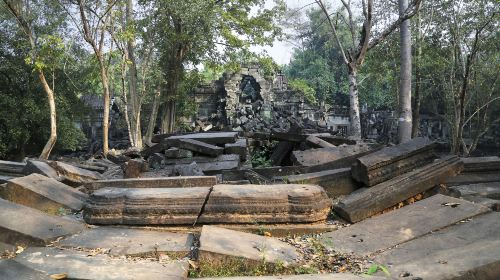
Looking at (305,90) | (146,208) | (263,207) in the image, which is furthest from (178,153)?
(305,90)

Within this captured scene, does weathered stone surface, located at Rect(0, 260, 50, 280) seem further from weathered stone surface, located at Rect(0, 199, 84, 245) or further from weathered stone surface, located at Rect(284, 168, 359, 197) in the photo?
weathered stone surface, located at Rect(284, 168, 359, 197)

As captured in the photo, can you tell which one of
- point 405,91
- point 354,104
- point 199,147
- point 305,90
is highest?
point 305,90

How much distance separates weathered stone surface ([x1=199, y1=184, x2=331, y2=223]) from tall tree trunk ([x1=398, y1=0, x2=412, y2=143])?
21.5ft

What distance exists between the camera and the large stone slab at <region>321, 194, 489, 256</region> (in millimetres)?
2998

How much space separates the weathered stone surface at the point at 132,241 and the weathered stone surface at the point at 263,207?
0.33m

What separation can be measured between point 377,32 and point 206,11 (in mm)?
8056

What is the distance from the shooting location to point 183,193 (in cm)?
332

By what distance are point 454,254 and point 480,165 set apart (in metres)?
2.20

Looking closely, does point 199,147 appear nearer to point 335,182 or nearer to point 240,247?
point 335,182

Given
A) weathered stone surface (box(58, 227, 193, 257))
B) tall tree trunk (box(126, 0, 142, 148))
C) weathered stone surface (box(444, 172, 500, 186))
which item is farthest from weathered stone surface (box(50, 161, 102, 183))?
tall tree trunk (box(126, 0, 142, 148))

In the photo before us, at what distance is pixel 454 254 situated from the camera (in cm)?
256

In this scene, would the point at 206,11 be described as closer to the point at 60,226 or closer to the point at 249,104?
the point at 249,104

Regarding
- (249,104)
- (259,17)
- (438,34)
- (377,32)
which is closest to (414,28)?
(438,34)

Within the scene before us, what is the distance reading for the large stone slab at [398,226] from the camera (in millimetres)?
2998
